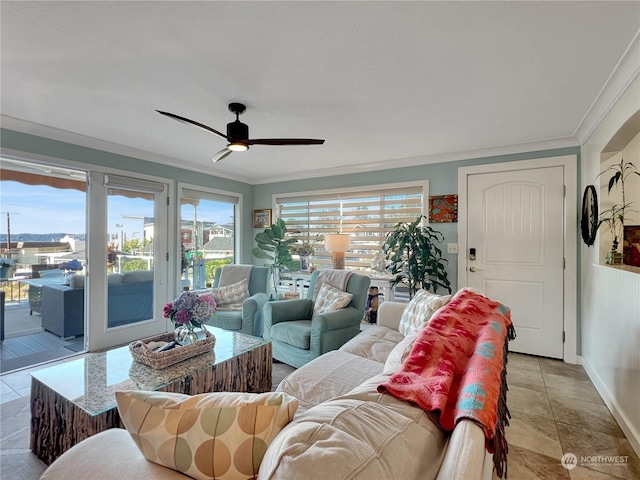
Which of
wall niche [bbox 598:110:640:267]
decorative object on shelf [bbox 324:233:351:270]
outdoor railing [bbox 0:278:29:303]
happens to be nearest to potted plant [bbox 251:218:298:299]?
decorative object on shelf [bbox 324:233:351:270]

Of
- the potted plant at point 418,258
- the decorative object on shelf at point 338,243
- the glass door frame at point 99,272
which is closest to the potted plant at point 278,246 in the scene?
the decorative object on shelf at point 338,243

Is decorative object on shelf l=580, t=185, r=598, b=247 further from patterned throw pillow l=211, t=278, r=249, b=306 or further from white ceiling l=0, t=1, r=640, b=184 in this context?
patterned throw pillow l=211, t=278, r=249, b=306

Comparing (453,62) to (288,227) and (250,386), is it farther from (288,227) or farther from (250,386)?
(288,227)

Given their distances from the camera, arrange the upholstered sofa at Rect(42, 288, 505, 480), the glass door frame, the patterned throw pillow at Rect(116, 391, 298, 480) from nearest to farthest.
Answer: the upholstered sofa at Rect(42, 288, 505, 480)
the patterned throw pillow at Rect(116, 391, 298, 480)
the glass door frame

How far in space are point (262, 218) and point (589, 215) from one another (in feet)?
13.5

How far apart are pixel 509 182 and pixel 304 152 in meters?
2.29

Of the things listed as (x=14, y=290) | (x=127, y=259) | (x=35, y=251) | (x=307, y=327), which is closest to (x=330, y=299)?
(x=307, y=327)

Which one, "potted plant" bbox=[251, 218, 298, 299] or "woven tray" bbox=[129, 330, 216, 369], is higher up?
"potted plant" bbox=[251, 218, 298, 299]

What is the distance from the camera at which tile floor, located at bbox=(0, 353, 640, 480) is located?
64.2 inches

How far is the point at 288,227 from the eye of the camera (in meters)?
4.86

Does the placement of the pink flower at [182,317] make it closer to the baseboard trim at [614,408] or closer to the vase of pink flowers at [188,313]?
the vase of pink flowers at [188,313]

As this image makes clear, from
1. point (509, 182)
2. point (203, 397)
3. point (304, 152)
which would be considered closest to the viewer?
point (203, 397)

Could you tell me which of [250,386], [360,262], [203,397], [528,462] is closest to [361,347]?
[250,386]

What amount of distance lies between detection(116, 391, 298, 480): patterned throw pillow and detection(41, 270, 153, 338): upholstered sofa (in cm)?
323
